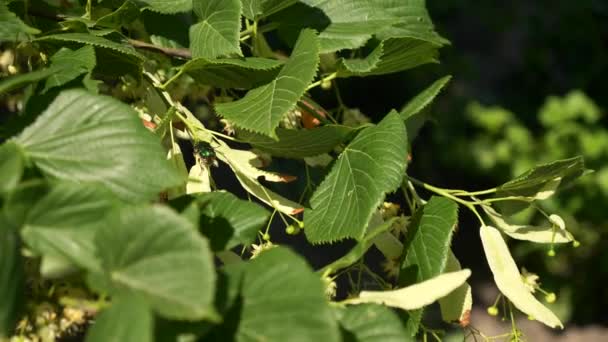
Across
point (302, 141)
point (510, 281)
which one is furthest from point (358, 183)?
point (510, 281)

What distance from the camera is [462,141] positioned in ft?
10.3

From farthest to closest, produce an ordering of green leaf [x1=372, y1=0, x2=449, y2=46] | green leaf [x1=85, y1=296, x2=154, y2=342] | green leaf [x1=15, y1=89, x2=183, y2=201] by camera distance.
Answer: green leaf [x1=372, y1=0, x2=449, y2=46] → green leaf [x1=15, y1=89, x2=183, y2=201] → green leaf [x1=85, y1=296, x2=154, y2=342]

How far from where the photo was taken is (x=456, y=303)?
73cm

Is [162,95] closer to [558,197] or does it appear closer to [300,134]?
[300,134]

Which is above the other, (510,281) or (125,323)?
(125,323)

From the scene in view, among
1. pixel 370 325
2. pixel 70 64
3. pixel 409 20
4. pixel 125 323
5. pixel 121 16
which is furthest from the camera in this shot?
pixel 409 20

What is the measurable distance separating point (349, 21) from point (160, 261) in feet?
1.52

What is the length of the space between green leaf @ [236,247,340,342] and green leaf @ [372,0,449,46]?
15.7 inches

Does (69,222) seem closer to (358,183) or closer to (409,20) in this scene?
(358,183)

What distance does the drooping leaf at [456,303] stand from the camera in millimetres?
724

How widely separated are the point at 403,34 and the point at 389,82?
2261 mm

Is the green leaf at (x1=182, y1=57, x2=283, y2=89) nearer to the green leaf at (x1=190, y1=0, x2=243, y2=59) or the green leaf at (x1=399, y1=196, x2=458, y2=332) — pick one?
the green leaf at (x1=190, y1=0, x2=243, y2=59)

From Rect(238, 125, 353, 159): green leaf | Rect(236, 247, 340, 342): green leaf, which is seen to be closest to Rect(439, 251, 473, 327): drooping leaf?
Rect(238, 125, 353, 159): green leaf

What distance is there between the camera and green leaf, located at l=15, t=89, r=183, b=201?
52 cm
